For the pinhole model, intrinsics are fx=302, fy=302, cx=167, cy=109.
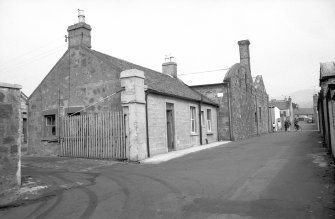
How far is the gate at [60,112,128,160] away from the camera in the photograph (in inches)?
511

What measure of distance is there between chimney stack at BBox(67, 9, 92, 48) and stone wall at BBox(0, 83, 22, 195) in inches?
335

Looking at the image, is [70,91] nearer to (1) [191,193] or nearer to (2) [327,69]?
(1) [191,193]

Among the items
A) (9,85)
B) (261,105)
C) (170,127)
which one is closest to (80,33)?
(170,127)

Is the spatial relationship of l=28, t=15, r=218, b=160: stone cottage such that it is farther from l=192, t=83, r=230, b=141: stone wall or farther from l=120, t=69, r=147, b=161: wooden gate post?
l=192, t=83, r=230, b=141: stone wall

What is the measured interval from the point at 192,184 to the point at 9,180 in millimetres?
4513

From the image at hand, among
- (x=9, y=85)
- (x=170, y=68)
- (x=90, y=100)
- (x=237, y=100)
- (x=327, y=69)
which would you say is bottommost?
(x=9, y=85)

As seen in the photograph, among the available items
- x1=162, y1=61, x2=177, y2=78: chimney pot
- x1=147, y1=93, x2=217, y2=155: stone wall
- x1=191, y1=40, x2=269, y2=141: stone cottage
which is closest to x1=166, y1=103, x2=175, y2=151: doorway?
x1=147, y1=93, x2=217, y2=155: stone wall

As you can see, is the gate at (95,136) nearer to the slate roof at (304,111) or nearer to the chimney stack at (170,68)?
the chimney stack at (170,68)

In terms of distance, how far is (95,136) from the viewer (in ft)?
44.9

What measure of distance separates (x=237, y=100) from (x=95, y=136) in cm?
1494

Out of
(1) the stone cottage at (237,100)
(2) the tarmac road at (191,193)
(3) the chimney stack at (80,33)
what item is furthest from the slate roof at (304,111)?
(2) the tarmac road at (191,193)

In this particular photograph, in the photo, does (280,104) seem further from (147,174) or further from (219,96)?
(147,174)

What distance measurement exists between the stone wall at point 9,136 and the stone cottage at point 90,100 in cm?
561

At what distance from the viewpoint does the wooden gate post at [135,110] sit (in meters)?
12.6
